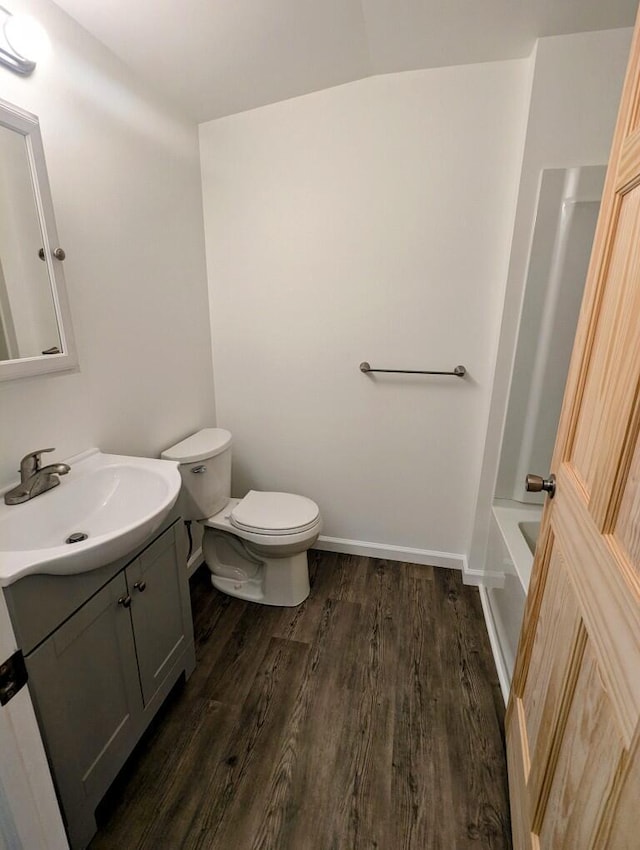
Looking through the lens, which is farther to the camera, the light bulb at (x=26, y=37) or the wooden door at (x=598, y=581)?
the light bulb at (x=26, y=37)

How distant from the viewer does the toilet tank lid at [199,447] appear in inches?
67.7

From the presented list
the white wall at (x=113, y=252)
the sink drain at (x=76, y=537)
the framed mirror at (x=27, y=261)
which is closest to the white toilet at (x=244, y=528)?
the white wall at (x=113, y=252)

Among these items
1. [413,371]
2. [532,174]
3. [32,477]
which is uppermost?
[532,174]

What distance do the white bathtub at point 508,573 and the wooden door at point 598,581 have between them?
1.45 feet

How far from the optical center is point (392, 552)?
227 cm

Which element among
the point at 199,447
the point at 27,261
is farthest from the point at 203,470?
the point at 27,261

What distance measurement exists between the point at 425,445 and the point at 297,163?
144 cm

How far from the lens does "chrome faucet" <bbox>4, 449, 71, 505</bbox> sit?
1093 mm

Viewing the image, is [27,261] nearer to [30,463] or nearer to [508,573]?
[30,463]

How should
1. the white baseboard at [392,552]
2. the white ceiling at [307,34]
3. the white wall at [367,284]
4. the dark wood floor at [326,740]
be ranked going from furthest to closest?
1. the white baseboard at [392,552]
2. the white wall at [367,284]
3. the white ceiling at [307,34]
4. the dark wood floor at [326,740]

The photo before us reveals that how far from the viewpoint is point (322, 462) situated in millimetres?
2238

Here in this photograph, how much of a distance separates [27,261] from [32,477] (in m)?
0.60

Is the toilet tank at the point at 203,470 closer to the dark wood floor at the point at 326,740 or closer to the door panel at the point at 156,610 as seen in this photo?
the door panel at the point at 156,610

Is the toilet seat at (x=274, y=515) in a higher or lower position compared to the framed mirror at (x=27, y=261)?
lower
